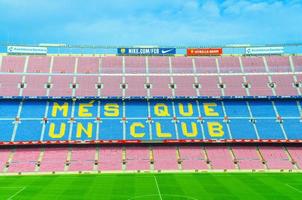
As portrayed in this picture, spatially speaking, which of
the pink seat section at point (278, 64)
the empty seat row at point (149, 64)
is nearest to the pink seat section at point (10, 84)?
the empty seat row at point (149, 64)

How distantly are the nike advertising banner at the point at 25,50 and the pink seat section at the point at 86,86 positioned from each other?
1164 cm

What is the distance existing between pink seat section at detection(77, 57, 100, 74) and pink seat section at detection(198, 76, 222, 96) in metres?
20.5

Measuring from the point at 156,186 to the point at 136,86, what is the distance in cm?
2875

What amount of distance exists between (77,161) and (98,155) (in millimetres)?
3351

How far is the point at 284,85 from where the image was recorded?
6562 cm

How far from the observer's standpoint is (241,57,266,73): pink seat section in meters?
69.4

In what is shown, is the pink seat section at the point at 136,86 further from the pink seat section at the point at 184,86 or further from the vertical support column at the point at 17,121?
the vertical support column at the point at 17,121

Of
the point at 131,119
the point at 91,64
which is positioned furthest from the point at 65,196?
the point at 91,64

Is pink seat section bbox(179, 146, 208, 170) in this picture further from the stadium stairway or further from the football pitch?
the stadium stairway

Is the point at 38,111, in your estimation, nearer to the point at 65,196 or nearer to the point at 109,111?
the point at 109,111

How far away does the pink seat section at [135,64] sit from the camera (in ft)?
225

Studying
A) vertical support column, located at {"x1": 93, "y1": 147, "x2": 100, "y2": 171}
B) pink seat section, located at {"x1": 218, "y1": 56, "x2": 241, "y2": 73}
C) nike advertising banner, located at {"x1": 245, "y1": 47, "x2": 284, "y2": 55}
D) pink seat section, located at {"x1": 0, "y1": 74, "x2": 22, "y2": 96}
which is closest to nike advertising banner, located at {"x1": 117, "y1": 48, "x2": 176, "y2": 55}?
pink seat section, located at {"x1": 218, "y1": 56, "x2": 241, "y2": 73}

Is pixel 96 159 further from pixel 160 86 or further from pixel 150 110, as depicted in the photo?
pixel 160 86

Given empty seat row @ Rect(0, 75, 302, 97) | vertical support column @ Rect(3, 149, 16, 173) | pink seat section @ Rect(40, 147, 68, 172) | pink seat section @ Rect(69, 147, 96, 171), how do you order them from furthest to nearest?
empty seat row @ Rect(0, 75, 302, 97) < pink seat section @ Rect(69, 147, 96, 171) < pink seat section @ Rect(40, 147, 68, 172) < vertical support column @ Rect(3, 149, 16, 173)
